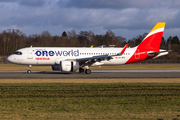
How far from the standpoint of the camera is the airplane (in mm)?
31505

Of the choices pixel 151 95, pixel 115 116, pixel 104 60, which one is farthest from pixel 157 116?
pixel 104 60

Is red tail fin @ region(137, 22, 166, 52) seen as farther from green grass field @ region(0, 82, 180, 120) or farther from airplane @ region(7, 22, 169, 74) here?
green grass field @ region(0, 82, 180, 120)

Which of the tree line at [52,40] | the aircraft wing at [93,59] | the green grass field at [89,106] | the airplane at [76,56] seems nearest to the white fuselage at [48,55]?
the airplane at [76,56]

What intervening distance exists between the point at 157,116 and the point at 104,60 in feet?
78.3

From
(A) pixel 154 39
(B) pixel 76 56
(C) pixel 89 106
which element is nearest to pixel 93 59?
(B) pixel 76 56

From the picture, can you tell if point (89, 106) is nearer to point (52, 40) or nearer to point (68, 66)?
point (68, 66)

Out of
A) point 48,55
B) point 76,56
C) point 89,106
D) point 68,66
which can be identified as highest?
point 48,55

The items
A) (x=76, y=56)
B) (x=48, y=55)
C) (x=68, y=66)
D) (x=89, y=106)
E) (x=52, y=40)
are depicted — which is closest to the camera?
(x=89, y=106)

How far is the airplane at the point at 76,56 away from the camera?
31505 millimetres

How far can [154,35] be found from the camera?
1407 inches

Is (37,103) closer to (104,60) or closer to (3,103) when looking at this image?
(3,103)

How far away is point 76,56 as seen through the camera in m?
33.1

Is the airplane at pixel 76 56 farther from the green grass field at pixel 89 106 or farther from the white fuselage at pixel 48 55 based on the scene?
the green grass field at pixel 89 106

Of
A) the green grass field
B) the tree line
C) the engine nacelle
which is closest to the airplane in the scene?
the engine nacelle
